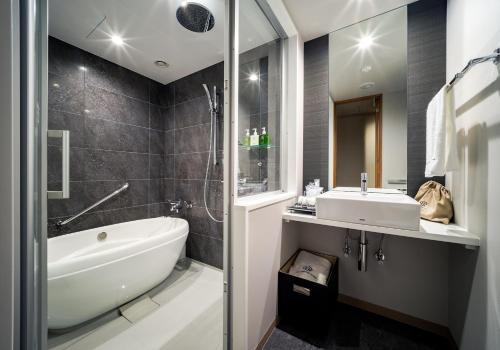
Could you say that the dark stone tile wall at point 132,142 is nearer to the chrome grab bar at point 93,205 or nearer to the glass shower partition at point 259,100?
the chrome grab bar at point 93,205

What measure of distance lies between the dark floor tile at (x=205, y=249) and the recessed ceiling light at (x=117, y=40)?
2089 mm

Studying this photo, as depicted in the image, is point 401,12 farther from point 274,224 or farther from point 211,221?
point 211,221

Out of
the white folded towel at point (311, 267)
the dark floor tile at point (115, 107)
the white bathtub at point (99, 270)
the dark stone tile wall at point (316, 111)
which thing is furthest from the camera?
the dark floor tile at point (115, 107)

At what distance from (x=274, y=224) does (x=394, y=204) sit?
27.9 inches

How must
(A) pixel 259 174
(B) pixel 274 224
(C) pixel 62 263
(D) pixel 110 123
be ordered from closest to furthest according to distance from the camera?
(C) pixel 62 263 → (B) pixel 274 224 → (A) pixel 259 174 → (D) pixel 110 123

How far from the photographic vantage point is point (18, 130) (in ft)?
1.40

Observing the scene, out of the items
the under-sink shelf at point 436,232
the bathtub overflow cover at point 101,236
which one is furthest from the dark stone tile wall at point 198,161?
the under-sink shelf at point 436,232

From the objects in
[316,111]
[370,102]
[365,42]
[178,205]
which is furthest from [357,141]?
[178,205]

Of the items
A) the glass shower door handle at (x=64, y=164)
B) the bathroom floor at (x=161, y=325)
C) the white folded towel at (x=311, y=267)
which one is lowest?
the bathroom floor at (x=161, y=325)

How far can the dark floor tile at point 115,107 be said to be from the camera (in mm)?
1863

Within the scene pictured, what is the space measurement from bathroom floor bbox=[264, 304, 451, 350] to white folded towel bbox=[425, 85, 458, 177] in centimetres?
110

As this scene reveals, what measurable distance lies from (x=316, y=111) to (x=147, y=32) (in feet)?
5.37

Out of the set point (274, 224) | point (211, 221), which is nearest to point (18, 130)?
point (274, 224)

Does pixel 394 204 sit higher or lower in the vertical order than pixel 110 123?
lower
